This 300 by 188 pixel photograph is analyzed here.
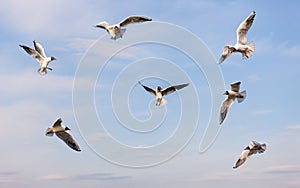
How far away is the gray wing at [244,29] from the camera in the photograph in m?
19.2

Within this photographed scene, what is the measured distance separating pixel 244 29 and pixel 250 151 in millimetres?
4377

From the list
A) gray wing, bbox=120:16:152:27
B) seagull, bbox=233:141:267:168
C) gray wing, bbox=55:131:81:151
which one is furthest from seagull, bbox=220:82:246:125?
gray wing, bbox=55:131:81:151

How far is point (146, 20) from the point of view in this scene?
1862 cm

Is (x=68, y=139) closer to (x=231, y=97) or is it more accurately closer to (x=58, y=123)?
(x=58, y=123)

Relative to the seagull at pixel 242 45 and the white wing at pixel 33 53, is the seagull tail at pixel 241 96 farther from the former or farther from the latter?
the white wing at pixel 33 53

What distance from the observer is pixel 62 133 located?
18.4 metres

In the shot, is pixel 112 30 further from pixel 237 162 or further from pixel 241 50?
pixel 237 162

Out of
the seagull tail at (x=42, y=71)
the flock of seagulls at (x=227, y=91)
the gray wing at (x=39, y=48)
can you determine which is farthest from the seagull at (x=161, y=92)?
the gray wing at (x=39, y=48)

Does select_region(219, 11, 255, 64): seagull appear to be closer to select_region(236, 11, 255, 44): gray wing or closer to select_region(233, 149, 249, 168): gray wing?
select_region(236, 11, 255, 44): gray wing

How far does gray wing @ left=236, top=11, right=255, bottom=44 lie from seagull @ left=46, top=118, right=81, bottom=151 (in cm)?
691

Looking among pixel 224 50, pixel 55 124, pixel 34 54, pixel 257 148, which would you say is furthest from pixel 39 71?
pixel 257 148

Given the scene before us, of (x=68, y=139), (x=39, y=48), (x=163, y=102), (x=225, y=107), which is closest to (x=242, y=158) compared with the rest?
(x=225, y=107)

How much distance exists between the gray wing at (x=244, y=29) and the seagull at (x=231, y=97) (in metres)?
1.76

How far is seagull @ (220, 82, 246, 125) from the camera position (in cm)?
1878
